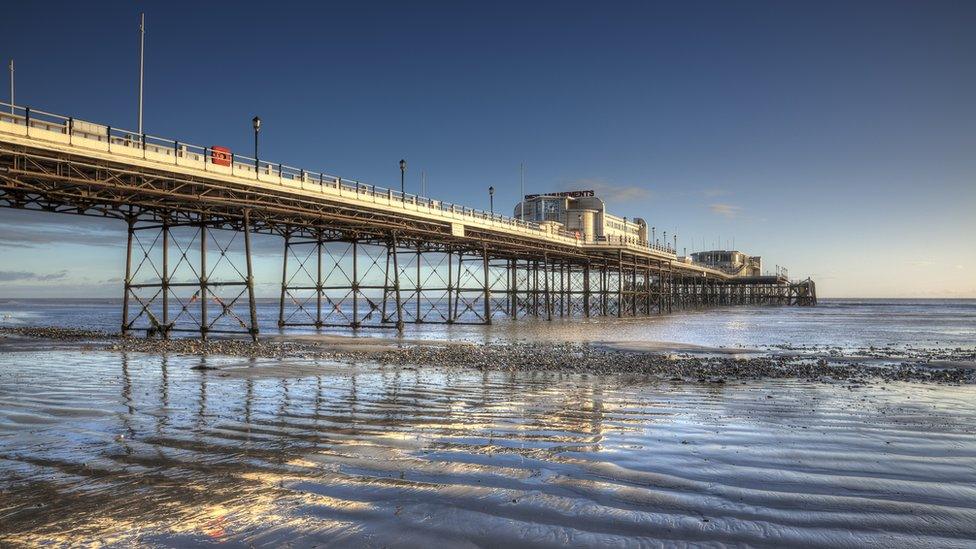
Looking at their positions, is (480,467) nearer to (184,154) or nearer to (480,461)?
(480,461)

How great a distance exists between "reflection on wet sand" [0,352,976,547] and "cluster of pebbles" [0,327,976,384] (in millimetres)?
3782

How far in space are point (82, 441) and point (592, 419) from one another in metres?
6.86

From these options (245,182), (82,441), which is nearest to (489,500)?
(82,441)

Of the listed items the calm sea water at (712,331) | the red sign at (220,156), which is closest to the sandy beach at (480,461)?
the red sign at (220,156)

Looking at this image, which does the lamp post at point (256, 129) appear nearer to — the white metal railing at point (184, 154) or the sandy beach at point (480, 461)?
the white metal railing at point (184, 154)

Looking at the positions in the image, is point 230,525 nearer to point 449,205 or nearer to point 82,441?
point 82,441

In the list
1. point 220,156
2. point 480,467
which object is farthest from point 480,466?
point 220,156

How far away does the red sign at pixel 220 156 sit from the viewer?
23859 millimetres

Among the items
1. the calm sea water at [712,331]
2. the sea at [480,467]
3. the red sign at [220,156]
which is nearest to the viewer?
the sea at [480,467]

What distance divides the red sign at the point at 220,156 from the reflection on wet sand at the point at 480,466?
45.5 ft

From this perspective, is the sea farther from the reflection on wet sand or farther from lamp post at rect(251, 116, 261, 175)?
lamp post at rect(251, 116, 261, 175)

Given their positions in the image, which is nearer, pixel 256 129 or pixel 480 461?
pixel 480 461

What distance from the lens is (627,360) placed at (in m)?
18.6

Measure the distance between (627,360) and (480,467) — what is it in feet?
42.9
